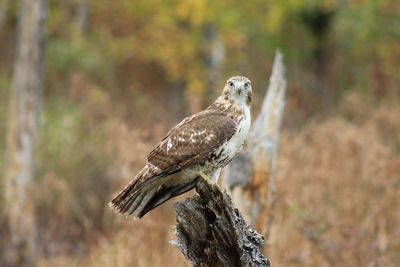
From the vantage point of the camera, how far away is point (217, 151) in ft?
15.6

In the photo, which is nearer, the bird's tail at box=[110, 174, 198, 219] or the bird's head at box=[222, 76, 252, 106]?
the bird's tail at box=[110, 174, 198, 219]

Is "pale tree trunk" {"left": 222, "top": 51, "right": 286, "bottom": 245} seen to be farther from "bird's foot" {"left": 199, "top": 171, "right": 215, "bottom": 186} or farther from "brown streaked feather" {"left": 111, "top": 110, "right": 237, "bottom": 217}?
"bird's foot" {"left": 199, "top": 171, "right": 215, "bottom": 186}

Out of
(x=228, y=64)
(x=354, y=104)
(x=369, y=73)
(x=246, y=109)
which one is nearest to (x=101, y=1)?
(x=228, y=64)

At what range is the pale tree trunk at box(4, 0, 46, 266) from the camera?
10891mm

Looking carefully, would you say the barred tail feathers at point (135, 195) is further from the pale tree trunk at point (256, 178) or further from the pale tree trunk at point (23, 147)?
the pale tree trunk at point (23, 147)

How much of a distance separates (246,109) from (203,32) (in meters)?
15.0

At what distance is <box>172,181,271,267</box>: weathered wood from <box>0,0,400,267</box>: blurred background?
2541 millimetres

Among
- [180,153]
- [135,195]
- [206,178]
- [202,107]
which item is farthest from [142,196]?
[202,107]

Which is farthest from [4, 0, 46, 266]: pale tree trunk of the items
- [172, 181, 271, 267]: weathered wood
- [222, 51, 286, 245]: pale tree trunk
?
[172, 181, 271, 267]: weathered wood

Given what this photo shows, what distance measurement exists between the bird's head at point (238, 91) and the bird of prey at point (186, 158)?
66 mm

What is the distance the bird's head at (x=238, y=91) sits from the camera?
5.04 meters

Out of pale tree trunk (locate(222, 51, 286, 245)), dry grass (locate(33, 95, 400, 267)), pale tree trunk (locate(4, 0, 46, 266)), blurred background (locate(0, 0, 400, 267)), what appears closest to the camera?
pale tree trunk (locate(222, 51, 286, 245))

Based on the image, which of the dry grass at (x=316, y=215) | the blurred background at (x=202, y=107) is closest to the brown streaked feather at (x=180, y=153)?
the blurred background at (x=202, y=107)

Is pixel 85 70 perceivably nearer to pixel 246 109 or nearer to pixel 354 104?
pixel 354 104
